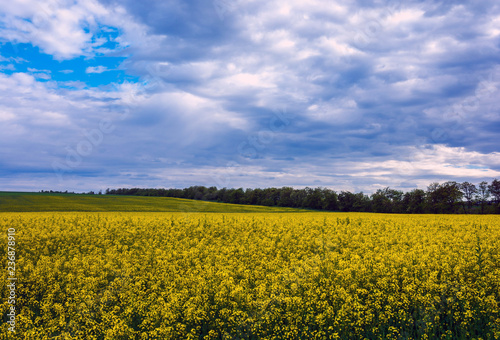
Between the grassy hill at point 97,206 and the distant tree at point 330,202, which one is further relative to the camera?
the distant tree at point 330,202

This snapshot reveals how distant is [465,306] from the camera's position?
331 inches

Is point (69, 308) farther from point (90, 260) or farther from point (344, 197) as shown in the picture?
point (344, 197)

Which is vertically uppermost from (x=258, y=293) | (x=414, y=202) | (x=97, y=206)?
(x=414, y=202)

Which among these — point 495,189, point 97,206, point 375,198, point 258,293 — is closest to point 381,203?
point 375,198

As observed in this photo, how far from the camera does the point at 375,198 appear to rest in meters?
92.8

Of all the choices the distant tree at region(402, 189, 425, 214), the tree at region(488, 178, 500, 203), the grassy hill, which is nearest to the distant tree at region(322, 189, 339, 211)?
the distant tree at region(402, 189, 425, 214)

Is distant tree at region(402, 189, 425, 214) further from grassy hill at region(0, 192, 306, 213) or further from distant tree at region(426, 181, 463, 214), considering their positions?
grassy hill at region(0, 192, 306, 213)

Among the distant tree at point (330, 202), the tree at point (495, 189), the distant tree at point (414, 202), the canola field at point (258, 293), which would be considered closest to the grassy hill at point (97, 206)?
the distant tree at point (330, 202)

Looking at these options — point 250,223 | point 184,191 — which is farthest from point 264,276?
point 184,191

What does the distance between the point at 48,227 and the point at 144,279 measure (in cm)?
1295

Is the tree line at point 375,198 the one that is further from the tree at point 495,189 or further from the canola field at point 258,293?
the canola field at point 258,293

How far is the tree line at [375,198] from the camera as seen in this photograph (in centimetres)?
8362

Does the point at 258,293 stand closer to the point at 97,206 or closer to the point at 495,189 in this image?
the point at 97,206

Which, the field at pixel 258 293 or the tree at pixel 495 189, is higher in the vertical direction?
the tree at pixel 495 189
